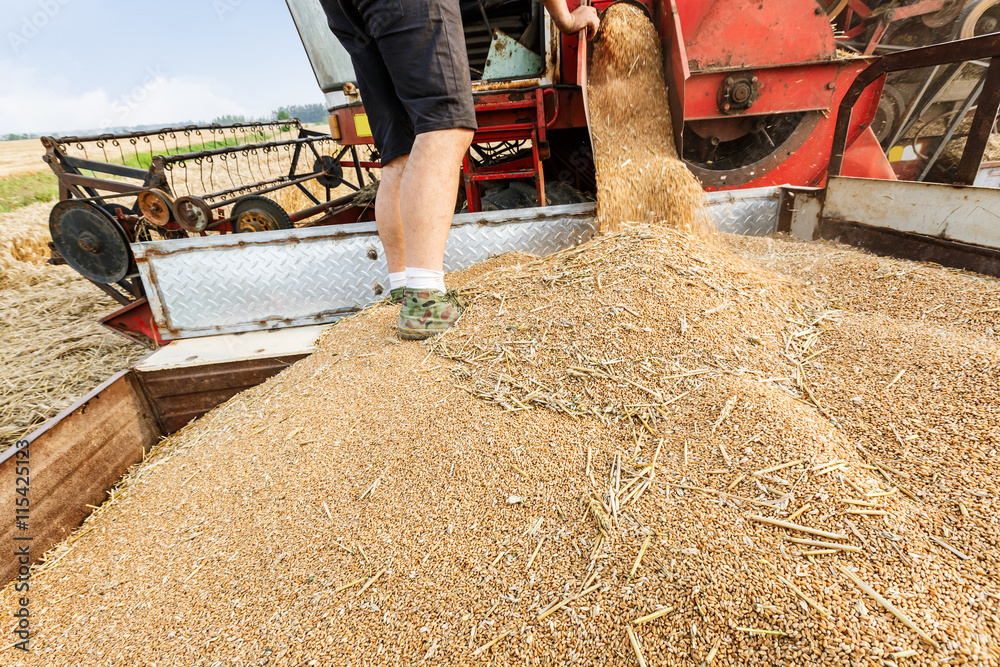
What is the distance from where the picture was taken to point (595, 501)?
107 centimetres

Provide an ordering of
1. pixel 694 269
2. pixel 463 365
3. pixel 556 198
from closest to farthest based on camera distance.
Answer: pixel 463 365, pixel 694 269, pixel 556 198

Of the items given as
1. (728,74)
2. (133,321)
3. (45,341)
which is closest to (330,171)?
(45,341)

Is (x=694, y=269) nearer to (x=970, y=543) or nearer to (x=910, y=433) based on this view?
(x=910, y=433)

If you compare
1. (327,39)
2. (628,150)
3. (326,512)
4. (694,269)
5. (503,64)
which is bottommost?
(326,512)

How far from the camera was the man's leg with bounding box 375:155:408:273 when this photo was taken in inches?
81.4

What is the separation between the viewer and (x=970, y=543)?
883 mm

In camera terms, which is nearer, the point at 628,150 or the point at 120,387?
the point at 120,387

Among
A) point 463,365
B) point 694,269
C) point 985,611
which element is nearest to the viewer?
point 985,611

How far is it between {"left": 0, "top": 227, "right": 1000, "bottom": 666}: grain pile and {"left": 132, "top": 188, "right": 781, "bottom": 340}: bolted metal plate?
70 centimetres

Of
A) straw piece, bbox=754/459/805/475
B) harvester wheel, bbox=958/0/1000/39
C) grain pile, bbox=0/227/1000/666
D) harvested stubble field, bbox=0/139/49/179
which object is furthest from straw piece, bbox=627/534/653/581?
harvested stubble field, bbox=0/139/49/179

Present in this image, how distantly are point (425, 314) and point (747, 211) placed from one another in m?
2.16

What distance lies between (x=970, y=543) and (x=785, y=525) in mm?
324

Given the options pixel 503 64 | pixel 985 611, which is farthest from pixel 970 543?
pixel 503 64

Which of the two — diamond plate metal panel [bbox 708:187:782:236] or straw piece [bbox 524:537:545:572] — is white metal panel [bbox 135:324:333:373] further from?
diamond plate metal panel [bbox 708:187:782:236]
